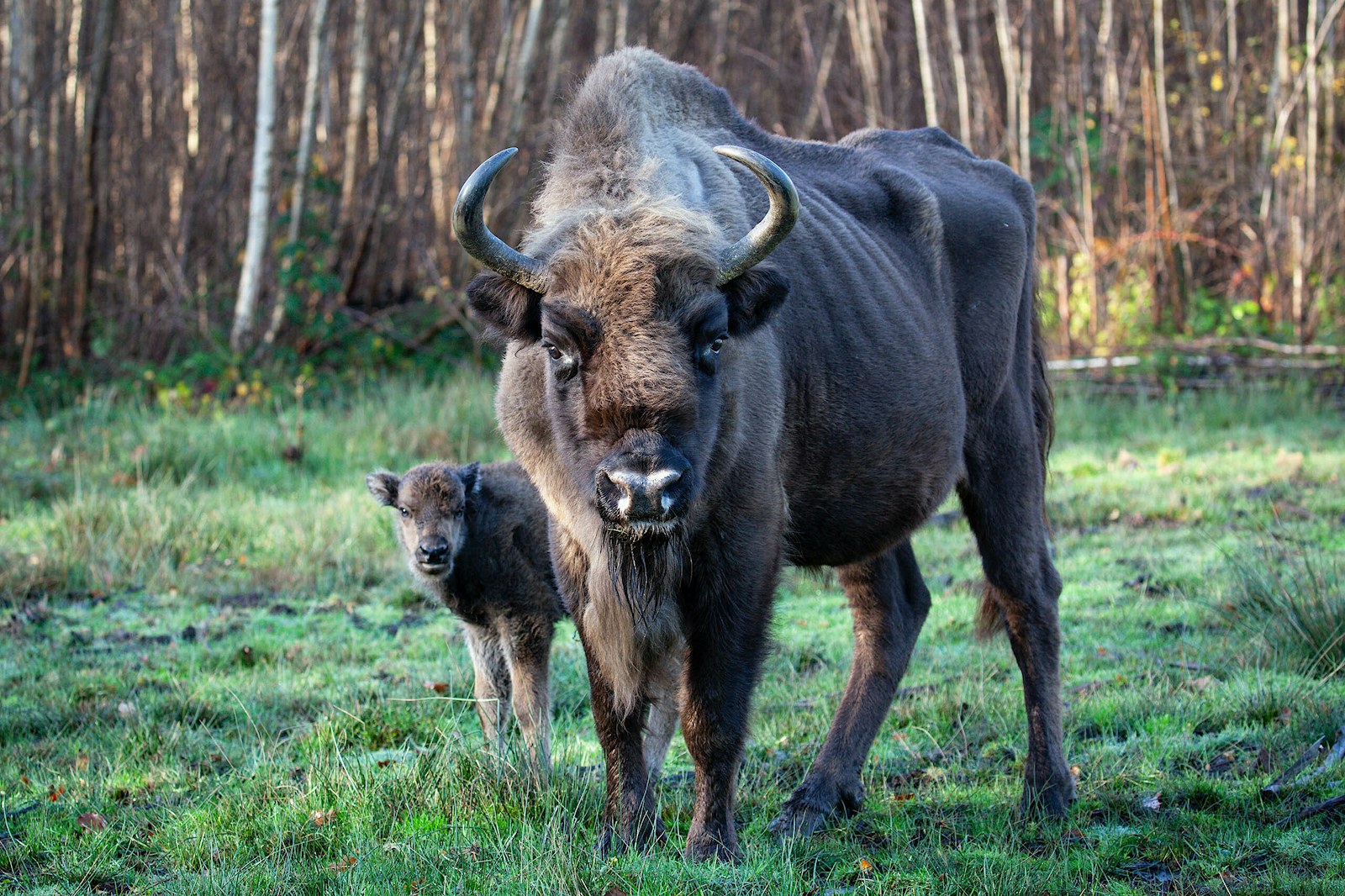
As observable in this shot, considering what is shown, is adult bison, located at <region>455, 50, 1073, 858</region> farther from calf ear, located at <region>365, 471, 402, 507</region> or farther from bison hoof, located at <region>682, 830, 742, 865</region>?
calf ear, located at <region>365, 471, 402, 507</region>

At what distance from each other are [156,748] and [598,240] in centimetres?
314

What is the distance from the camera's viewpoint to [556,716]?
6395 mm

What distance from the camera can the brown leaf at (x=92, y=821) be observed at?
449 cm

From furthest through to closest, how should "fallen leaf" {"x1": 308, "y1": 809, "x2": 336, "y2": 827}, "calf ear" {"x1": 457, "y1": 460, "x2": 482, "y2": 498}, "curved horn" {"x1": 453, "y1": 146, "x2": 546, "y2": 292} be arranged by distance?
"calf ear" {"x1": 457, "y1": 460, "x2": 482, "y2": 498}, "fallen leaf" {"x1": 308, "y1": 809, "x2": 336, "y2": 827}, "curved horn" {"x1": 453, "y1": 146, "x2": 546, "y2": 292}

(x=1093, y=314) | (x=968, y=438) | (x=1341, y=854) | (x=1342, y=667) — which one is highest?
(x=968, y=438)

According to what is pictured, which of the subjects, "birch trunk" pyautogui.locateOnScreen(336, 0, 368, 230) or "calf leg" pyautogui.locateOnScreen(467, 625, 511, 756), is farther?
"birch trunk" pyautogui.locateOnScreen(336, 0, 368, 230)

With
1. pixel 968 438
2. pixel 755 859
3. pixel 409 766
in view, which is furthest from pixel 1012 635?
pixel 409 766

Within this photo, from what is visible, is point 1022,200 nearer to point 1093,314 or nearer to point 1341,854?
point 1341,854

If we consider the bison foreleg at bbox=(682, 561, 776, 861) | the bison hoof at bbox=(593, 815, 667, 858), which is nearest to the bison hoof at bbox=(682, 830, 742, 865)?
the bison foreleg at bbox=(682, 561, 776, 861)

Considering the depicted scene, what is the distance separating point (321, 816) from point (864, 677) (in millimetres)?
2420

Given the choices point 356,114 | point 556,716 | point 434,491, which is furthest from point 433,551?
point 356,114

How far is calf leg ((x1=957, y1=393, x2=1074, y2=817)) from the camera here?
17.3 ft

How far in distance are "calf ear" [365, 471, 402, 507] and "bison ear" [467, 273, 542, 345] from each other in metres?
2.72

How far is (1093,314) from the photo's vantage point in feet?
51.7
